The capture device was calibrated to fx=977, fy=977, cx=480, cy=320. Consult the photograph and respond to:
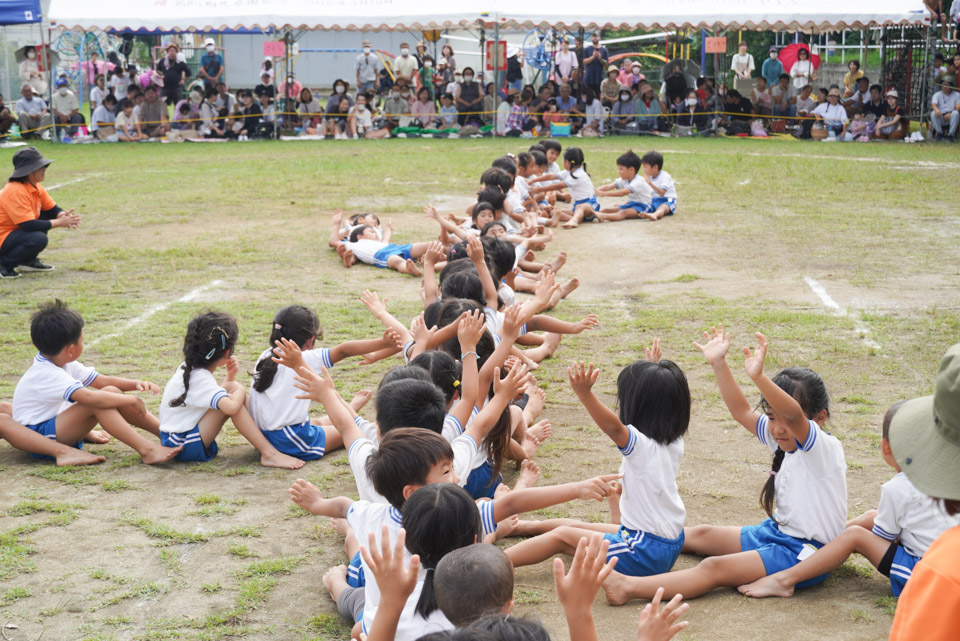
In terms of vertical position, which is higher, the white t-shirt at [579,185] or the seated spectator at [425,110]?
the seated spectator at [425,110]

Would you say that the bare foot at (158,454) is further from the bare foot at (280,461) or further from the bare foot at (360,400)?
the bare foot at (360,400)

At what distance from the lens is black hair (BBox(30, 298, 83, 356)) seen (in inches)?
188

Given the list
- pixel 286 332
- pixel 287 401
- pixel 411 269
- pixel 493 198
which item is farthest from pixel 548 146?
pixel 287 401

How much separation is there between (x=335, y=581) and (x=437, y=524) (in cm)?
100

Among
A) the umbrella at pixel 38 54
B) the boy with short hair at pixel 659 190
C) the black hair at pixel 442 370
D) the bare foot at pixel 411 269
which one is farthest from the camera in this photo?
the umbrella at pixel 38 54

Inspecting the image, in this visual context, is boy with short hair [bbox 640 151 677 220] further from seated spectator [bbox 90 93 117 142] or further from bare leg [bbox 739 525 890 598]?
seated spectator [bbox 90 93 117 142]

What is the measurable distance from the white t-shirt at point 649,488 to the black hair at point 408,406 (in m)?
0.72

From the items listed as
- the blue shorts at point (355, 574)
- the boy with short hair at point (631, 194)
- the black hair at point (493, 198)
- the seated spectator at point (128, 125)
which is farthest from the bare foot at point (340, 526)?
the seated spectator at point (128, 125)

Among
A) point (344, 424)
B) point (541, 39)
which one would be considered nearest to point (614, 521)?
point (344, 424)

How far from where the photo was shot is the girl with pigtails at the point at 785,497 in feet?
11.4

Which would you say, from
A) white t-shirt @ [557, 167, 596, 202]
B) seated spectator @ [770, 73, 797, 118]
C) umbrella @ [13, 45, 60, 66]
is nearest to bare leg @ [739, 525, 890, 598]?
white t-shirt @ [557, 167, 596, 202]

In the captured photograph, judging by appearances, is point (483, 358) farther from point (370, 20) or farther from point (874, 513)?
point (370, 20)

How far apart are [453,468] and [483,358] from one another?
1.42 metres

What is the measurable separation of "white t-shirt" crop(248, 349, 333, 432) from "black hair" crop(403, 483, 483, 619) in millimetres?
2212
